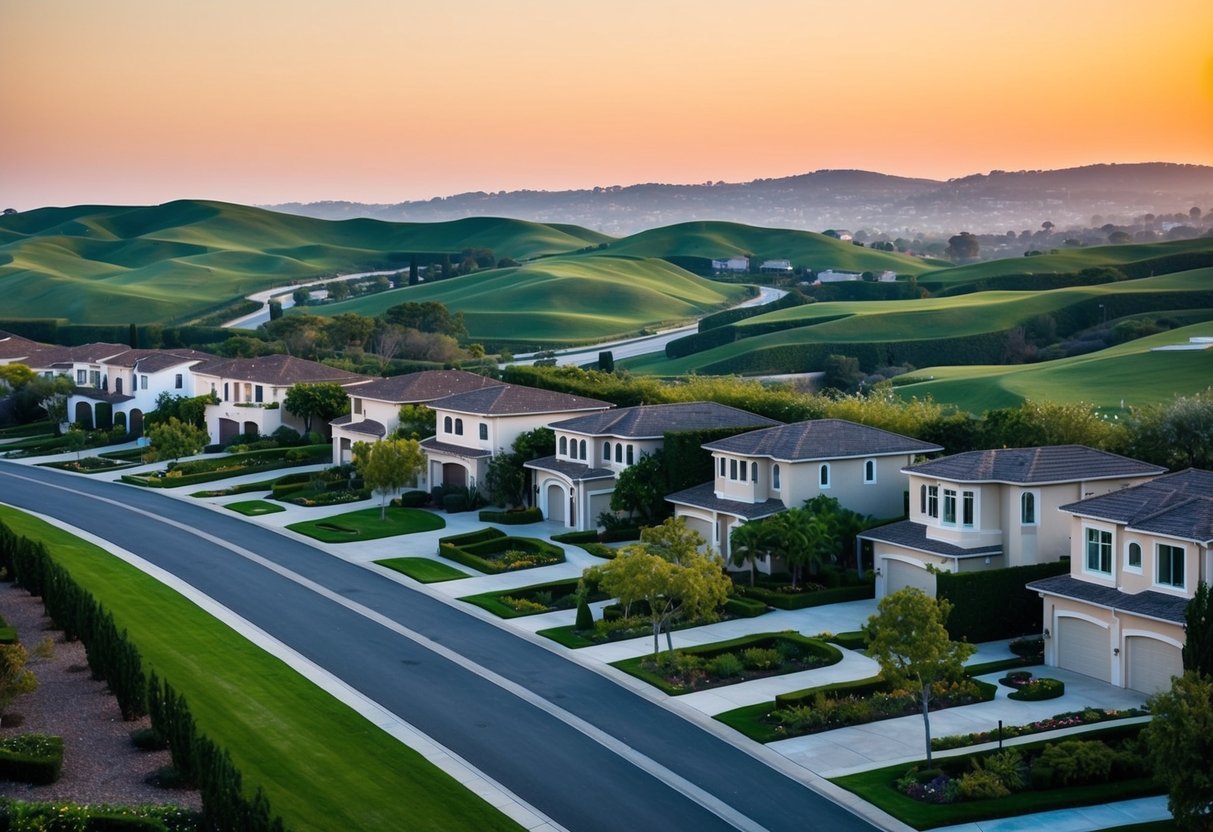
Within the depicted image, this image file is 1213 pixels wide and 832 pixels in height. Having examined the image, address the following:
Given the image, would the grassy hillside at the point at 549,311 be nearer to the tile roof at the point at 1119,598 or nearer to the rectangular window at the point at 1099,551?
the tile roof at the point at 1119,598

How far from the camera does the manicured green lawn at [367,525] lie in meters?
56.8

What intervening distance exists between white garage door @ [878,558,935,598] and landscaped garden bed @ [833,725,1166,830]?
13879 millimetres

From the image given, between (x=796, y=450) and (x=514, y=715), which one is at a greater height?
(x=796, y=450)

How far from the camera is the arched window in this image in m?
42.6

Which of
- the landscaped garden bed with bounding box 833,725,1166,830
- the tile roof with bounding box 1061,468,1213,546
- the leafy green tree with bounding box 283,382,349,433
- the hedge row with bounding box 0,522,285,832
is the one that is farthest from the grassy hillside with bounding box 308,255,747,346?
the landscaped garden bed with bounding box 833,725,1166,830

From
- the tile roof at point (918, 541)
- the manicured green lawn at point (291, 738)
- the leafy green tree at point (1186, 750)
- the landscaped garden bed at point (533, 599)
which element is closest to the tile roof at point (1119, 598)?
the tile roof at point (918, 541)

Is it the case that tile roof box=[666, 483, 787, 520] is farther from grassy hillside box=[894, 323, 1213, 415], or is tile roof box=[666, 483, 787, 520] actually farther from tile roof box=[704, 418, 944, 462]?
grassy hillside box=[894, 323, 1213, 415]

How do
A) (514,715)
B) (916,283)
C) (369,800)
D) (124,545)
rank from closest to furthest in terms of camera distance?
(369,800)
(514,715)
(124,545)
(916,283)

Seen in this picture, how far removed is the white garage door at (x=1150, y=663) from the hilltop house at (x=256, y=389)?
5521 cm

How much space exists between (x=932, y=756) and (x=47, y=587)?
2558 centimetres

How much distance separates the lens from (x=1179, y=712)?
24.1 metres

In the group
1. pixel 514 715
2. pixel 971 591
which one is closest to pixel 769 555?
pixel 971 591

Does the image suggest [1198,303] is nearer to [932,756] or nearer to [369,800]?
[932,756]

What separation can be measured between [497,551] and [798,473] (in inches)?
498
